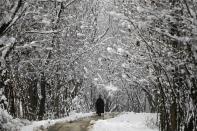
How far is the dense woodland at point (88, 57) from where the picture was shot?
40.7 feet

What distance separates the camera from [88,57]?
37.4m

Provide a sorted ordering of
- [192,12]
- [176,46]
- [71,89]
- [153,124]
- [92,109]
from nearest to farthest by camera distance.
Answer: [192,12] → [176,46] → [153,124] → [71,89] → [92,109]

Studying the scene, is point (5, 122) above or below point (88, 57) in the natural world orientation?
below

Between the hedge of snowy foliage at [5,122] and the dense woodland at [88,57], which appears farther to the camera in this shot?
the hedge of snowy foliage at [5,122]

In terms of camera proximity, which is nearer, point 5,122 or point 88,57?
point 5,122

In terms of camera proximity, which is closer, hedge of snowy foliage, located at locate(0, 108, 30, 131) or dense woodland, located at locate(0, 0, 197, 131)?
dense woodland, located at locate(0, 0, 197, 131)

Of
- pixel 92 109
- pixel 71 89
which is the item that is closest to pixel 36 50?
pixel 71 89

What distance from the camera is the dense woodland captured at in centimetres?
1241

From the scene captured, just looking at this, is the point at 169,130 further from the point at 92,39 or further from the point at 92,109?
the point at 92,109

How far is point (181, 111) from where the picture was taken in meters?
13.5

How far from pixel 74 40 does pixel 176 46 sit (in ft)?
60.5

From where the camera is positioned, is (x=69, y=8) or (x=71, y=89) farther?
(x=71, y=89)

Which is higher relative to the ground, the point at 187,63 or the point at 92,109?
the point at 187,63

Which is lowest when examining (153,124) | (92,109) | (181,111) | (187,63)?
(92,109)
